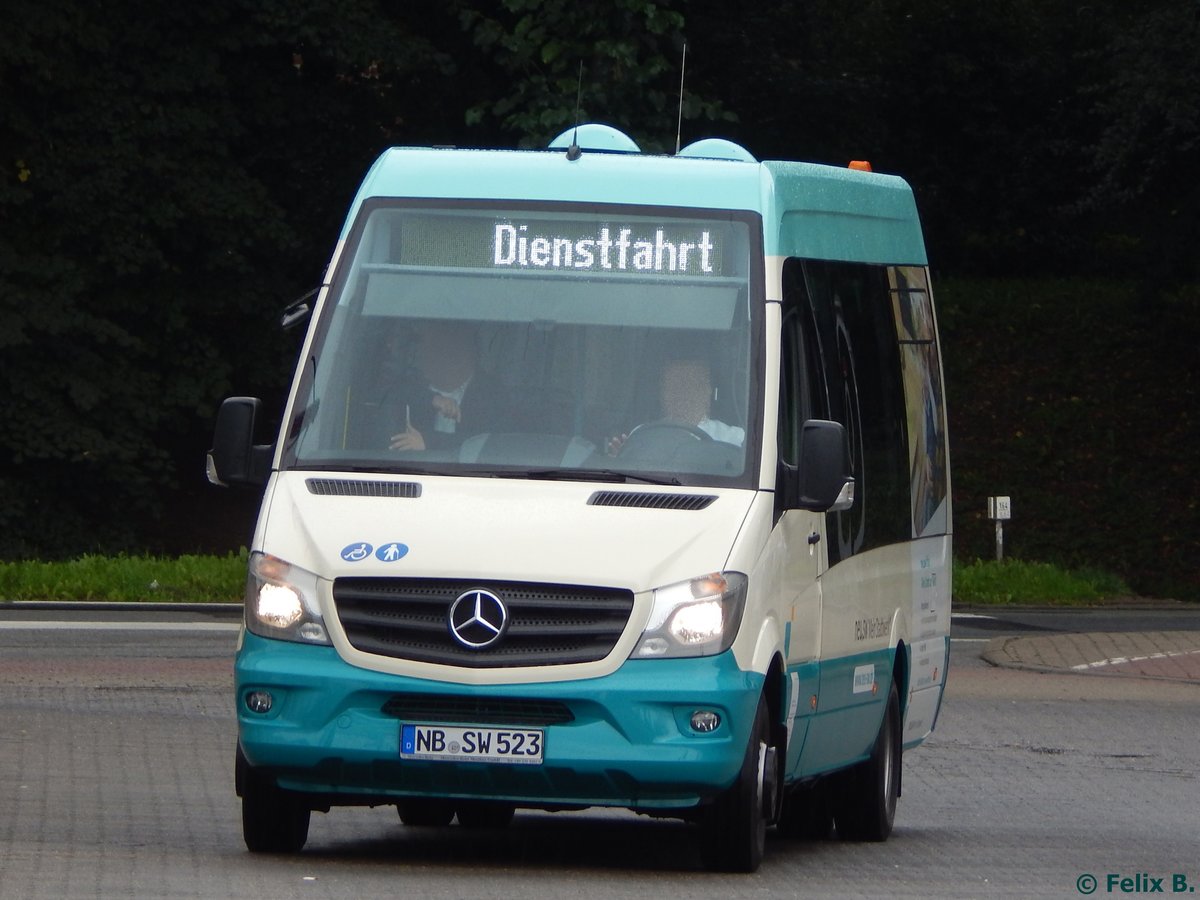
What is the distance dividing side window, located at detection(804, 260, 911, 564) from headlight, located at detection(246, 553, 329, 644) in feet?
7.00

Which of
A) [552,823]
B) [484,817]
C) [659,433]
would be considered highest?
[659,433]

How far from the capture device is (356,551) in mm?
8430

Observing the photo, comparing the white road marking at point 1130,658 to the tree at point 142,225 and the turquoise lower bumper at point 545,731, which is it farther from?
the tree at point 142,225

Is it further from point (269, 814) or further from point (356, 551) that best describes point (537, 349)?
point (269, 814)

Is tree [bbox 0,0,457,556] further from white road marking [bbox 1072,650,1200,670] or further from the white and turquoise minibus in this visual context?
the white and turquoise minibus

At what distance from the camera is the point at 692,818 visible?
872 cm

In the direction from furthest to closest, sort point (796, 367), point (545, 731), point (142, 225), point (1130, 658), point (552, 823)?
1. point (142, 225)
2. point (1130, 658)
3. point (552, 823)
4. point (796, 367)
5. point (545, 731)

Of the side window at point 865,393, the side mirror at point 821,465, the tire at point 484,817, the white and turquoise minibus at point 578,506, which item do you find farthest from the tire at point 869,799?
the side mirror at point 821,465

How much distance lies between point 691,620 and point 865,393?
2.46 meters

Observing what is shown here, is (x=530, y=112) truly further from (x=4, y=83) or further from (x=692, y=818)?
(x=692, y=818)

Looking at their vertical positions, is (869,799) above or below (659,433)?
below

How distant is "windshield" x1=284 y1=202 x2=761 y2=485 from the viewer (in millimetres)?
9016

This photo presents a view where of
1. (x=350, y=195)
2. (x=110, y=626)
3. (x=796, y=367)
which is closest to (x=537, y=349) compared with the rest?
(x=796, y=367)

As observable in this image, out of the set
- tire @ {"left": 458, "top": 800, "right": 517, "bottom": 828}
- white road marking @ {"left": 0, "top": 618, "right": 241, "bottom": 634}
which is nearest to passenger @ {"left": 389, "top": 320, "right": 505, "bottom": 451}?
tire @ {"left": 458, "top": 800, "right": 517, "bottom": 828}
